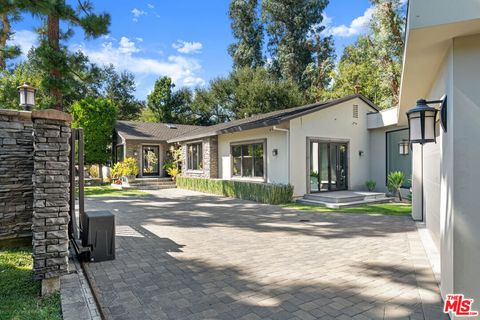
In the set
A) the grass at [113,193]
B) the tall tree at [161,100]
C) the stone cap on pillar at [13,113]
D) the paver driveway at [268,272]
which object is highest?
the tall tree at [161,100]

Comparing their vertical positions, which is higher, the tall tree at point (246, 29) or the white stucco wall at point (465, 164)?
the tall tree at point (246, 29)

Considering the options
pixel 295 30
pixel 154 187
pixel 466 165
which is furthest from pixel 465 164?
pixel 295 30

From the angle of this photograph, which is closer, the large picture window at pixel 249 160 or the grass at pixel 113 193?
the large picture window at pixel 249 160

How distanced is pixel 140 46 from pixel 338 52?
20.2 metres

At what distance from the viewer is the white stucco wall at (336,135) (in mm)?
11886

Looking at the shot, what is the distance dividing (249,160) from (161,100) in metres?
22.6

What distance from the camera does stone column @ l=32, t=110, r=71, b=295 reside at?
355 centimetres

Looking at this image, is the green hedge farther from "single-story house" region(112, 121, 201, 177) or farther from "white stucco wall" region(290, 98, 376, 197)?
"single-story house" region(112, 121, 201, 177)

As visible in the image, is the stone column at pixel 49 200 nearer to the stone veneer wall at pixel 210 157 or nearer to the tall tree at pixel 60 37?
the tall tree at pixel 60 37

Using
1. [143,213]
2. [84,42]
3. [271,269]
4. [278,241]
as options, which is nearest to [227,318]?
[271,269]

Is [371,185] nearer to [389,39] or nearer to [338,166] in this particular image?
[338,166]

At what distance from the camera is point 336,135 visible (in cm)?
1323

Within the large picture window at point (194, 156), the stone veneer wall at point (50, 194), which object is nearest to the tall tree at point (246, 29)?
the large picture window at point (194, 156)

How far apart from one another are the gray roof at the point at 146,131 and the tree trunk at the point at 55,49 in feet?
34.9
